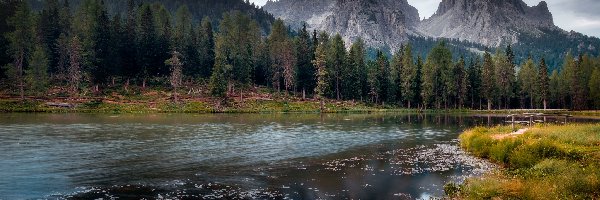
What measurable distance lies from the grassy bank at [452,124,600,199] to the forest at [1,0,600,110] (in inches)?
3154

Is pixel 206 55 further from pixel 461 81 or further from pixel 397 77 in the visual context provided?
pixel 461 81

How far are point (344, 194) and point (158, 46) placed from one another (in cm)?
11141

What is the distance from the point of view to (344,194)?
72.4 ft

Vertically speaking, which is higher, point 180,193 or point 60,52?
point 60,52

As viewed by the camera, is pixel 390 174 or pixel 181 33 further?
pixel 181 33

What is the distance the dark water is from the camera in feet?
74.2

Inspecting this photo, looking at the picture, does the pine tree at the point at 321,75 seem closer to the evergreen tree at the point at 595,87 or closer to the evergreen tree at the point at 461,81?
the evergreen tree at the point at 461,81

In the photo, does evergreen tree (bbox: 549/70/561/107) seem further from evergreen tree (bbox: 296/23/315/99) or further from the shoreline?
evergreen tree (bbox: 296/23/315/99)

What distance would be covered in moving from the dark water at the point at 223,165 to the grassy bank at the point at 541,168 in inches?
63.1

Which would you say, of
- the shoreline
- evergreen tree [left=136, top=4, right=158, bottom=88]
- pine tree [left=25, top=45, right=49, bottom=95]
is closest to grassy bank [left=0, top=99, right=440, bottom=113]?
the shoreline

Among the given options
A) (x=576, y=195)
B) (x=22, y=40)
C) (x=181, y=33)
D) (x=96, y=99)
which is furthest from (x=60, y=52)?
(x=576, y=195)

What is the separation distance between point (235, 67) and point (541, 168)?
104160 millimetres

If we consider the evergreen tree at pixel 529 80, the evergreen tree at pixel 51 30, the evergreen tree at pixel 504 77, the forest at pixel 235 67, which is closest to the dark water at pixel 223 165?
the forest at pixel 235 67

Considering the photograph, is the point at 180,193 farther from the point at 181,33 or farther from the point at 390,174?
the point at 181,33
